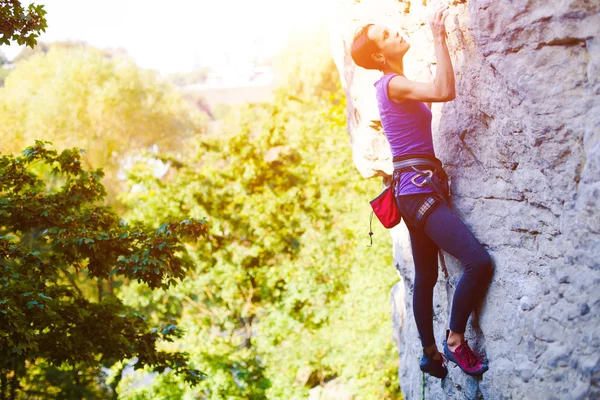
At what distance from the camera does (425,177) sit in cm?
352

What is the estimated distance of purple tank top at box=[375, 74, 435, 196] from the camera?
142 inches

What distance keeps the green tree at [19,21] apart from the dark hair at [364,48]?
2861 millimetres

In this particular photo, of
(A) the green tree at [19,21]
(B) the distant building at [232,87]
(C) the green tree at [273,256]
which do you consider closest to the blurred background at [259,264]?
(C) the green tree at [273,256]

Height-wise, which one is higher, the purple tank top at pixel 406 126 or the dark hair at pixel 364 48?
the dark hair at pixel 364 48

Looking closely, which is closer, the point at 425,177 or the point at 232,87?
the point at 425,177

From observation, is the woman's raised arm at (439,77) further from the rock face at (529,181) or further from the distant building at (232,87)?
the distant building at (232,87)

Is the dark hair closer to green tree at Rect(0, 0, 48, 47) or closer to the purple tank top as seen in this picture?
the purple tank top

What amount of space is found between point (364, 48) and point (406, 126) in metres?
0.61

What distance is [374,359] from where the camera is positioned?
10047mm

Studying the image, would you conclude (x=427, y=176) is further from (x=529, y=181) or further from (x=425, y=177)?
(x=529, y=181)

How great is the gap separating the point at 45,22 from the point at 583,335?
15.7 ft

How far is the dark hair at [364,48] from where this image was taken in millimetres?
3588

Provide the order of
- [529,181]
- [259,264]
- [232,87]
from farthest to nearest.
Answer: [232,87], [259,264], [529,181]

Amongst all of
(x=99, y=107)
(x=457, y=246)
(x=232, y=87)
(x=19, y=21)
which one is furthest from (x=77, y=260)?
(x=232, y=87)
